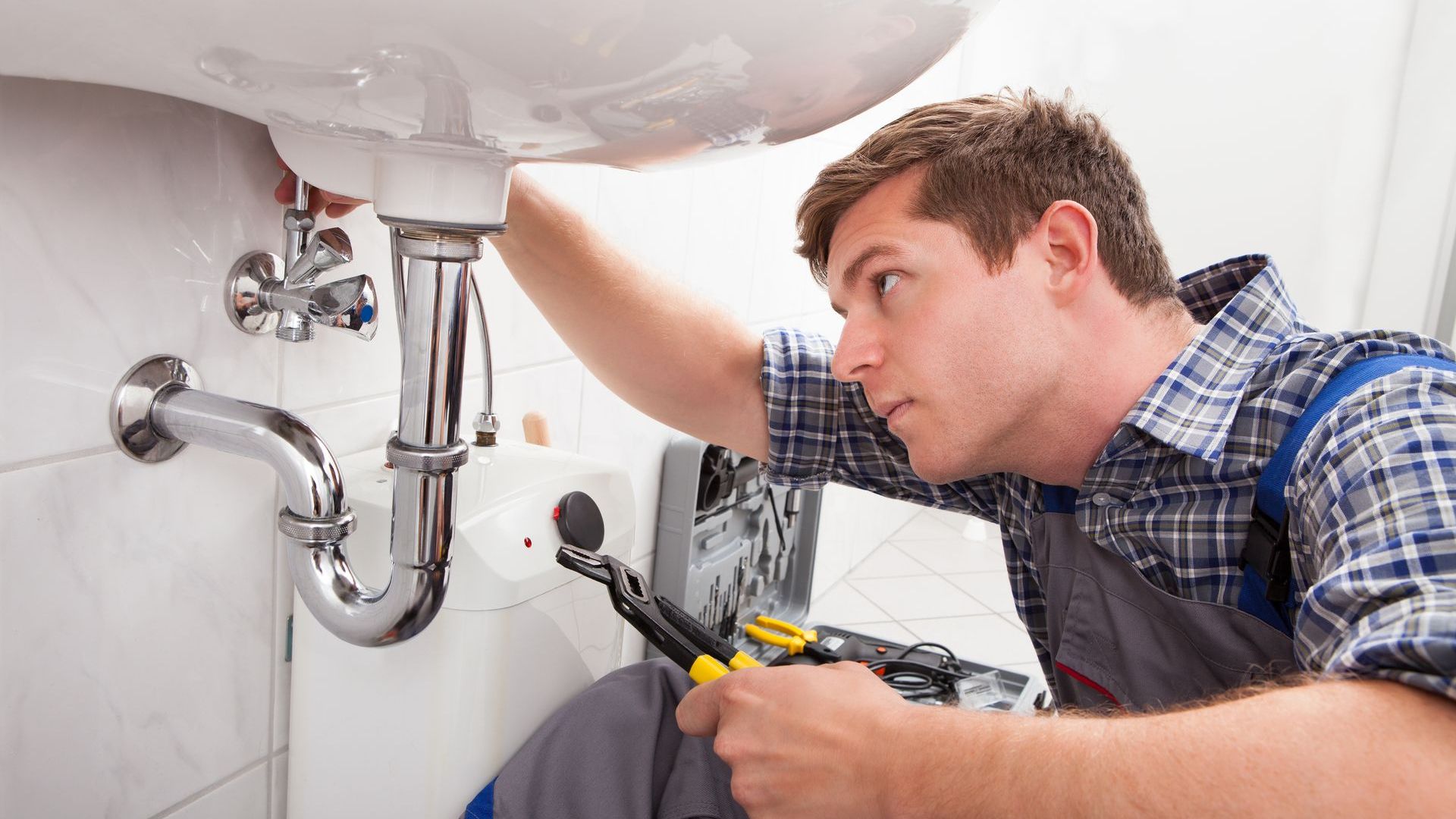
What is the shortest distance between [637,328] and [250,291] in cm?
34

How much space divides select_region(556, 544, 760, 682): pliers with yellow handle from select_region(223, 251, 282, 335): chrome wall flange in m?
0.28

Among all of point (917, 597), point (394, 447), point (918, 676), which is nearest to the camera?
point (394, 447)

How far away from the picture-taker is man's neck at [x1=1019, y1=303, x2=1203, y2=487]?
2.91ft

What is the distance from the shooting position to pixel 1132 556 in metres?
0.86

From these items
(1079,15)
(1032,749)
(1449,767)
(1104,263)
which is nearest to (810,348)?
(1104,263)

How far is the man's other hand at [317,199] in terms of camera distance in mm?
744

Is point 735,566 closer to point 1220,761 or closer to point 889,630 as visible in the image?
point 889,630

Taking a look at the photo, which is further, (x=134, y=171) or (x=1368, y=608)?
(x=134, y=171)

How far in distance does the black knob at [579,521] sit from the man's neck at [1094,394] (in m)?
0.39

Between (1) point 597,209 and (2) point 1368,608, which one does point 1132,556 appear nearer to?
(2) point 1368,608

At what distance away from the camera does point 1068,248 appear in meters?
0.88

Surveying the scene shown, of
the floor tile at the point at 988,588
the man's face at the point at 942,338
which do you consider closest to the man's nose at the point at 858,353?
the man's face at the point at 942,338

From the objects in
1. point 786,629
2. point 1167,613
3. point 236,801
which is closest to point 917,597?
point 786,629

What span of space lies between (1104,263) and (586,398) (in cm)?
60
